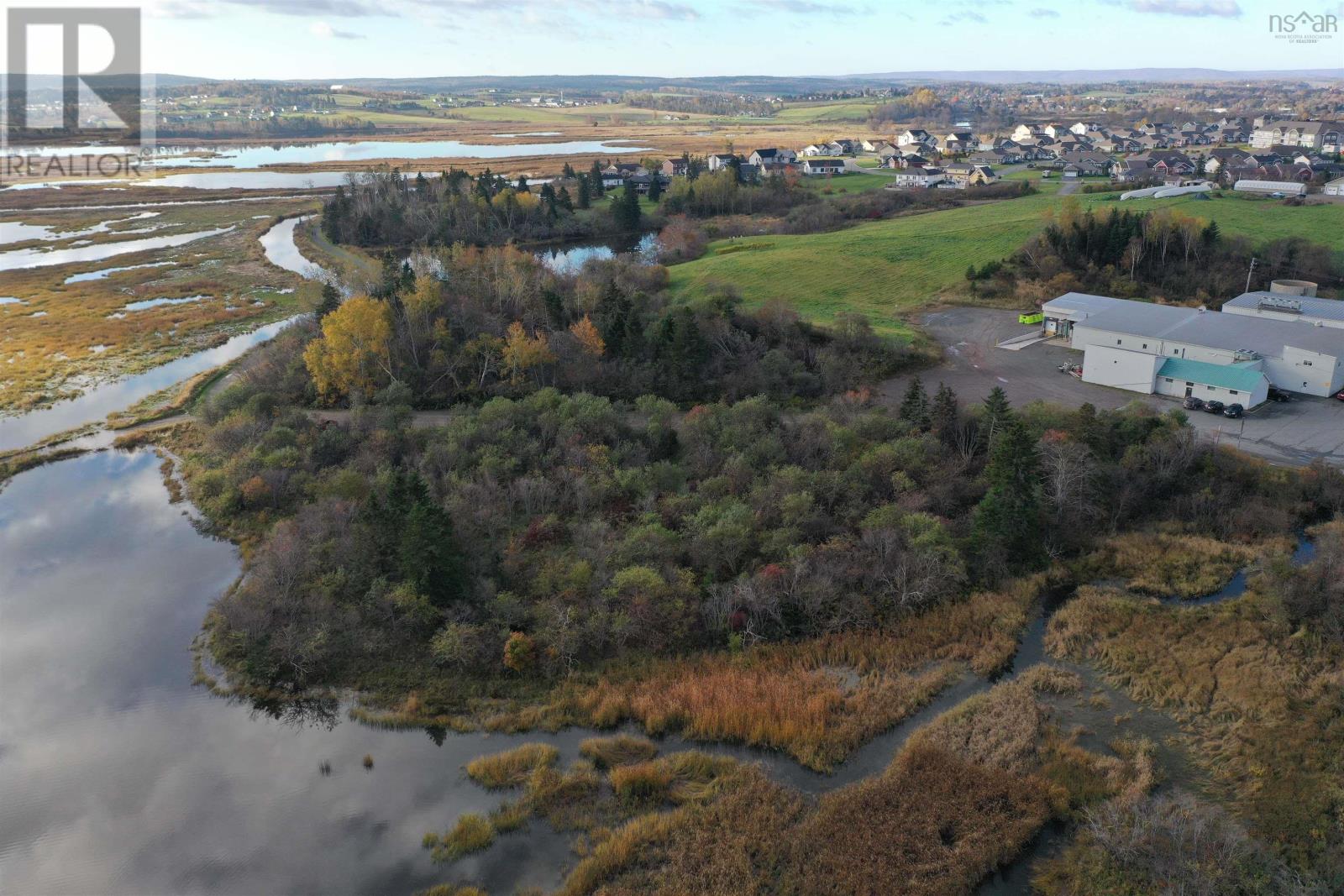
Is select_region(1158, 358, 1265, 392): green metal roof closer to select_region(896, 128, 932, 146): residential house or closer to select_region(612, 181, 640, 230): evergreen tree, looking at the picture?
select_region(612, 181, 640, 230): evergreen tree

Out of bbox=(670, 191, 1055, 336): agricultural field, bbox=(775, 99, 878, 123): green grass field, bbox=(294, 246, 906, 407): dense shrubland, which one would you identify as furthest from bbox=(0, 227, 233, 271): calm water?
bbox=(775, 99, 878, 123): green grass field

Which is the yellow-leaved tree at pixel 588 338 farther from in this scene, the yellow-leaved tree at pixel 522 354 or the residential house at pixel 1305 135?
the residential house at pixel 1305 135

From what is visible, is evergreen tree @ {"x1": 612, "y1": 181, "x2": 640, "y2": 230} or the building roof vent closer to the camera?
the building roof vent

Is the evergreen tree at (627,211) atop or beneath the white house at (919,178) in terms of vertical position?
beneath

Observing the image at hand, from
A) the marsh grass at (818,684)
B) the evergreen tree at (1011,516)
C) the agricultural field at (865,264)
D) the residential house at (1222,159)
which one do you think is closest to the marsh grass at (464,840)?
the marsh grass at (818,684)

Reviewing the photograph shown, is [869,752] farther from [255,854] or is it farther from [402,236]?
[402,236]

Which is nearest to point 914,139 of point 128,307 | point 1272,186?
point 1272,186
